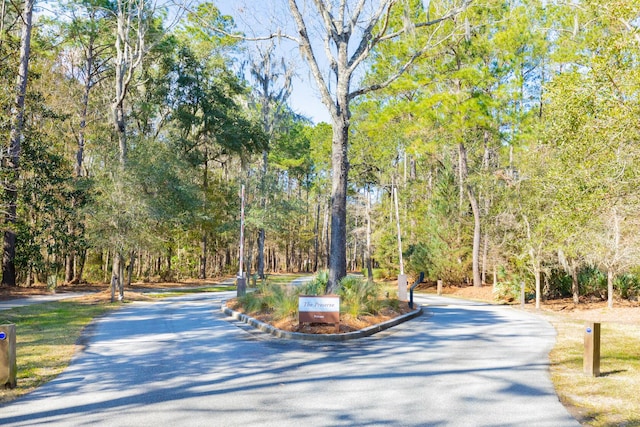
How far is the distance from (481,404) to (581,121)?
21.2 ft

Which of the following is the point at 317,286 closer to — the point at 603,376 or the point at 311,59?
the point at 311,59

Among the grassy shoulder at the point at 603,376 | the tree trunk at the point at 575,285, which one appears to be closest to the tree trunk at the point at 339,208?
the grassy shoulder at the point at 603,376

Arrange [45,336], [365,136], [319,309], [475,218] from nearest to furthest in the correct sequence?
[319,309]
[45,336]
[475,218]
[365,136]

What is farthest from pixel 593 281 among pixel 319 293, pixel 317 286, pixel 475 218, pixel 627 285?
pixel 319 293

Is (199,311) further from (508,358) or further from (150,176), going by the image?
(508,358)

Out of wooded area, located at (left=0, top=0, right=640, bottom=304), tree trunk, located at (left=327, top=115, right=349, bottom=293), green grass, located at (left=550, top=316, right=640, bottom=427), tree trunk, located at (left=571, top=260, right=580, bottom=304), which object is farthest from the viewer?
tree trunk, located at (left=571, top=260, right=580, bottom=304)

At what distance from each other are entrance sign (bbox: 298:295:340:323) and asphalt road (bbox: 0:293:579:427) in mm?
842

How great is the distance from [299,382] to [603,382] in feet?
14.7

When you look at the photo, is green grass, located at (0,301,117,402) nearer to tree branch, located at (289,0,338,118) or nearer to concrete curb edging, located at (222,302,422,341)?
concrete curb edging, located at (222,302,422,341)

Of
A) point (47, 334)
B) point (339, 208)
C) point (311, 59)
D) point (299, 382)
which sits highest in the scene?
point (311, 59)

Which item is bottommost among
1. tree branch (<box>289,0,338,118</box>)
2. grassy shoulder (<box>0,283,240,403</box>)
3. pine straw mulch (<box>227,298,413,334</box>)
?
grassy shoulder (<box>0,283,240,403</box>)

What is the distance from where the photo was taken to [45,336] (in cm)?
1162

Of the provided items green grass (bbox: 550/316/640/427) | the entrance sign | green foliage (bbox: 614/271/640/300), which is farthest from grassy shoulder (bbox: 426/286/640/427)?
green foliage (bbox: 614/271/640/300)

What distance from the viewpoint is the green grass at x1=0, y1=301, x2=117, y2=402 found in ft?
24.8
